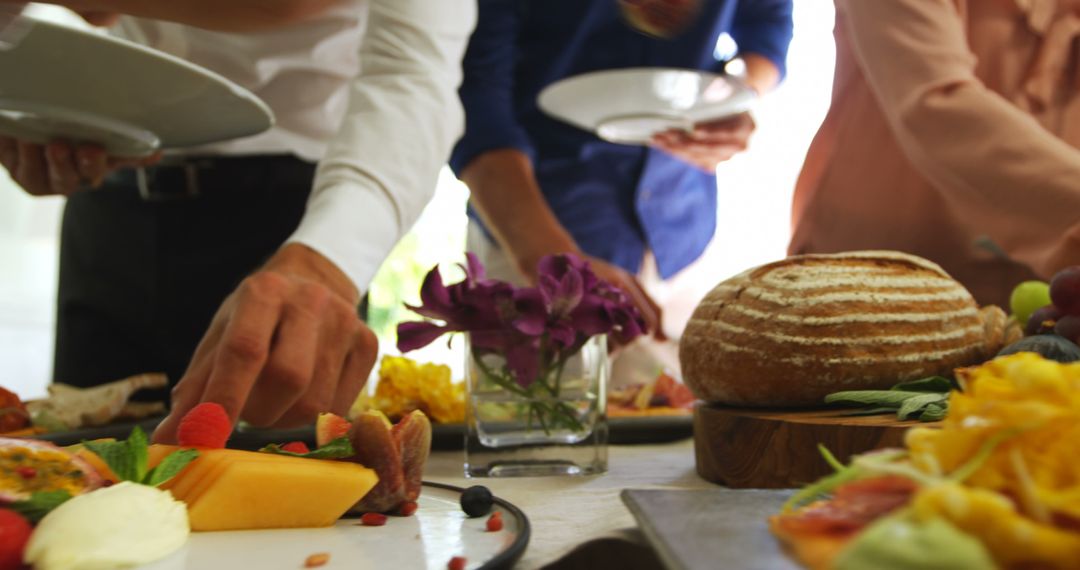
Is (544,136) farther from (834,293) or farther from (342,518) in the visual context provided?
(342,518)

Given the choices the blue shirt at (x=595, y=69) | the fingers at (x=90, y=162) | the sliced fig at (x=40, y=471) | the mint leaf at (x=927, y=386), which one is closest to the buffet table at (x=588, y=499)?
the mint leaf at (x=927, y=386)

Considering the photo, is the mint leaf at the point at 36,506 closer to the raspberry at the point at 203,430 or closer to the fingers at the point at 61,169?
the raspberry at the point at 203,430

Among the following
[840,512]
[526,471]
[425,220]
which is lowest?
[425,220]

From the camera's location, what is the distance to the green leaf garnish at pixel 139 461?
26.0 inches

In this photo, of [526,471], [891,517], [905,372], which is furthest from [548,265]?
[891,517]

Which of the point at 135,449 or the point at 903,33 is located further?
the point at 903,33

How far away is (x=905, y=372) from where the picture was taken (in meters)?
0.98

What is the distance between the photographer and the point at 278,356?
0.98 metres

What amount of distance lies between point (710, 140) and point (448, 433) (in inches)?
40.5

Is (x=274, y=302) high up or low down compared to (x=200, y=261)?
up

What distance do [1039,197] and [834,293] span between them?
1.95 feet

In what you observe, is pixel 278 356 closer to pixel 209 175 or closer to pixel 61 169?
pixel 61 169

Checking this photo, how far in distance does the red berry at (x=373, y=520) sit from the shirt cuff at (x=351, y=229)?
0.56 metres

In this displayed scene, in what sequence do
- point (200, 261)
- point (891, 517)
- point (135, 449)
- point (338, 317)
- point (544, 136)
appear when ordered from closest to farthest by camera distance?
point (891, 517) → point (135, 449) → point (338, 317) → point (200, 261) → point (544, 136)
